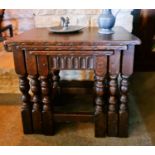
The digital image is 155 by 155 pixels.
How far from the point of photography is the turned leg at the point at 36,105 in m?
1.37

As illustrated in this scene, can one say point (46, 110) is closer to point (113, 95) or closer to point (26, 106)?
point (26, 106)

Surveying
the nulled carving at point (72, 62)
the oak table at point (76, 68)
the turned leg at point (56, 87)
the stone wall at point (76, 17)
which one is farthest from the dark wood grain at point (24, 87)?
the stone wall at point (76, 17)

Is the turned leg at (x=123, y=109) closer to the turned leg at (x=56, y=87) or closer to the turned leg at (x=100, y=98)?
the turned leg at (x=100, y=98)

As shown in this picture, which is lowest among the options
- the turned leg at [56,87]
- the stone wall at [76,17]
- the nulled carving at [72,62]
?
the turned leg at [56,87]

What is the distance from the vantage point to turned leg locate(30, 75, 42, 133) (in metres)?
1.37

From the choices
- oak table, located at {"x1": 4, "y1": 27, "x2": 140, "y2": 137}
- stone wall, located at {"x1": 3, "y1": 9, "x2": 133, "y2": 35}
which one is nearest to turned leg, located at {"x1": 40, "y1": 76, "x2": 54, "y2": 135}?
oak table, located at {"x1": 4, "y1": 27, "x2": 140, "y2": 137}

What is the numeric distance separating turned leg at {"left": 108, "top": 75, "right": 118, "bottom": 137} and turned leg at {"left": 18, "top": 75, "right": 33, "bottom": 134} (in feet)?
1.69

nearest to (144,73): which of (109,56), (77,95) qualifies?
(77,95)

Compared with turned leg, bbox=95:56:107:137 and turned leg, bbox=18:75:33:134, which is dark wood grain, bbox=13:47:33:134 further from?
turned leg, bbox=95:56:107:137

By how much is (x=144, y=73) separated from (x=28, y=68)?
1793 mm

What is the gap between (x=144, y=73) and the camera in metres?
2.72

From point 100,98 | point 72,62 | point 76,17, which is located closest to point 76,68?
point 72,62

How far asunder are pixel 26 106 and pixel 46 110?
0.44ft

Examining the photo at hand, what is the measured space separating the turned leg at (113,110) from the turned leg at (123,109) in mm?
31
